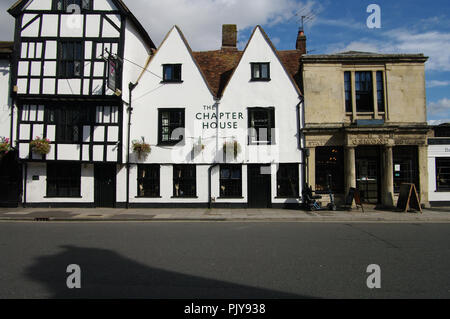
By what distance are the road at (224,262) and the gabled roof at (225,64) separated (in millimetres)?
10154

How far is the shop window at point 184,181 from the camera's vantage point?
642 inches

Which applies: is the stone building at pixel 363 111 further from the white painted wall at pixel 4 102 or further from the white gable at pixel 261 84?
the white painted wall at pixel 4 102

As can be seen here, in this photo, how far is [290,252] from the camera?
6992mm

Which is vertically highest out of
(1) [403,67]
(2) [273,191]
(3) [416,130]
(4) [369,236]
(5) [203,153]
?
(1) [403,67]

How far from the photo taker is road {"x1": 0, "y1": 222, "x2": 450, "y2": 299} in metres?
4.66

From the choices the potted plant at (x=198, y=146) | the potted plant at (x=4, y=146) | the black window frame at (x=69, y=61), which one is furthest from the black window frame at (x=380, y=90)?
the potted plant at (x=4, y=146)

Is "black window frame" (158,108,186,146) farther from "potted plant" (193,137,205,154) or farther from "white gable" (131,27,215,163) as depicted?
"potted plant" (193,137,205,154)

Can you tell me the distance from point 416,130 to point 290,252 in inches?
517

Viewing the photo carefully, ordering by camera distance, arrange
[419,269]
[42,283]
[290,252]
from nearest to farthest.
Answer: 1. [42,283]
2. [419,269]
3. [290,252]

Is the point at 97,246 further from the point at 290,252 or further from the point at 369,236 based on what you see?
the point at 369,236

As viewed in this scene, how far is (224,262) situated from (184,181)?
10.5m

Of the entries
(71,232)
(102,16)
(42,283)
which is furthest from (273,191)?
(102,16)

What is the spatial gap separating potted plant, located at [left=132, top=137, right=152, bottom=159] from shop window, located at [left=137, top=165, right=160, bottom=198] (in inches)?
29.6

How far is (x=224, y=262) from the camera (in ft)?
20.3
